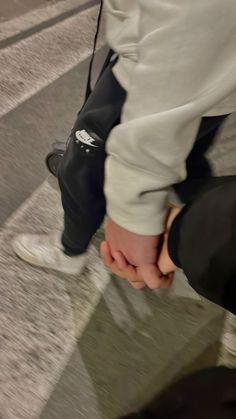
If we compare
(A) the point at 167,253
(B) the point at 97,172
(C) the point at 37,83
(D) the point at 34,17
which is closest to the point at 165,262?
(A) the point at 167,253

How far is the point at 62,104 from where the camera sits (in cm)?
127

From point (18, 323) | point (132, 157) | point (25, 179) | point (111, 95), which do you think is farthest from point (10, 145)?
point (132, 157)

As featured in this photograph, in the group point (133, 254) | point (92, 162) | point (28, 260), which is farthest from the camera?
point (28, 260)

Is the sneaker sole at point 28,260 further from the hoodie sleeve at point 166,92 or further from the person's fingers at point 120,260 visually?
the hoodie sleeve at point 166,92

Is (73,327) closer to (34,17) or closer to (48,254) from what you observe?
(48,254)

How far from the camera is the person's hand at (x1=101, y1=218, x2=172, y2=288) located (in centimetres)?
55

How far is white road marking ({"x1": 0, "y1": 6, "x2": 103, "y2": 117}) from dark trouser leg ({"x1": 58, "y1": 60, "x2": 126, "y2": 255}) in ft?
1.81

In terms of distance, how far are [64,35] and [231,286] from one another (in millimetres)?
1256

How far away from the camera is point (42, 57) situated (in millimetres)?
1391

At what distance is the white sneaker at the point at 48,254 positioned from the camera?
92cm

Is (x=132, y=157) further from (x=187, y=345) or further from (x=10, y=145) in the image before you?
(x=10, y=145)

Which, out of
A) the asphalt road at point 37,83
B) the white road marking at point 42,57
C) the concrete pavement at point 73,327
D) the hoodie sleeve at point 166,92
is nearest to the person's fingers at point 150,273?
the hoodie sleeve at point 166,92

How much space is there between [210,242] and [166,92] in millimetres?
180

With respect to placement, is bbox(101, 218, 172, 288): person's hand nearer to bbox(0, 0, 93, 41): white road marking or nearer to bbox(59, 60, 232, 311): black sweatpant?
bbox(59, 60, 232, 311): black sweatpant
